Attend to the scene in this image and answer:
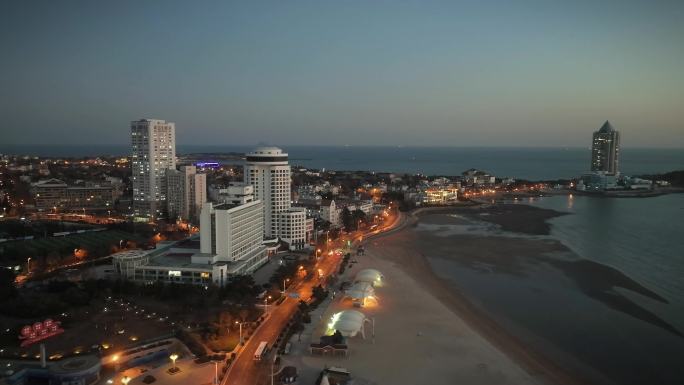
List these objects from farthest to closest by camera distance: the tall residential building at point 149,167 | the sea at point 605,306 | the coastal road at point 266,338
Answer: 1. the tall residential building at point 149,167
2. the sea at point 605,306
3. the coastal road at point 266,338

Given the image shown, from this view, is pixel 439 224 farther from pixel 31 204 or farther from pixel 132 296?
pixel 31 204

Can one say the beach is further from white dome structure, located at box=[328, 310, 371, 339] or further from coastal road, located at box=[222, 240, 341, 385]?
coastal road, located at box=[222, 240, 341, 385]

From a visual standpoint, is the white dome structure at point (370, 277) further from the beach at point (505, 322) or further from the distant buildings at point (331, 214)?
the distant buildings at point (331, 214)

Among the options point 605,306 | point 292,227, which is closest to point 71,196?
point 292,227

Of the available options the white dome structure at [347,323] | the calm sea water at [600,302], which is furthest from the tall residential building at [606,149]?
the white dome structure at [347,323]

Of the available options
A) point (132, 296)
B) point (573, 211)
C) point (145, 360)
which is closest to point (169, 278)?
point (132, 296)

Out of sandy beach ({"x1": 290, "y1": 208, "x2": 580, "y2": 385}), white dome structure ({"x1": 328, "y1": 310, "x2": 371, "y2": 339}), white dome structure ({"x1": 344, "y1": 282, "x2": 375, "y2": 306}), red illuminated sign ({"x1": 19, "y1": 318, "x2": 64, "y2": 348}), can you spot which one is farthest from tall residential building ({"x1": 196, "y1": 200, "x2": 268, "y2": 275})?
red illuminated sign ({"x1": 19, "y1": 318, "x2": 64, "y2": 348})
